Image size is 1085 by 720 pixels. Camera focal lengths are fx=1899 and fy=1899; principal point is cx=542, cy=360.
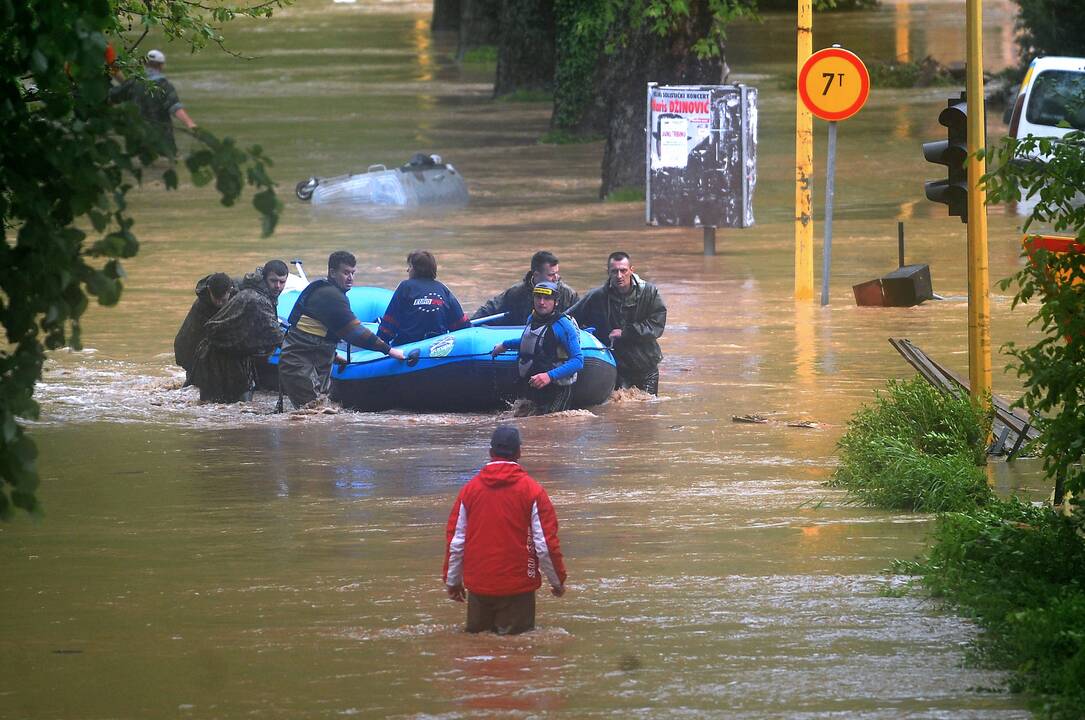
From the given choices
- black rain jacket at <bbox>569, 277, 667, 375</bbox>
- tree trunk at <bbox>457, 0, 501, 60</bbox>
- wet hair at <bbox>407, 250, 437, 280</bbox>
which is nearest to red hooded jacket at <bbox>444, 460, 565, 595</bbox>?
black rain jacket at <bbox>569, 277, 667, 375</bbox>

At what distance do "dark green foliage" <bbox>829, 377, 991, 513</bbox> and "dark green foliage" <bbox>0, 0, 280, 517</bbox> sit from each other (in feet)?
20.2

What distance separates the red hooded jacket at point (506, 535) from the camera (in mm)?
8703

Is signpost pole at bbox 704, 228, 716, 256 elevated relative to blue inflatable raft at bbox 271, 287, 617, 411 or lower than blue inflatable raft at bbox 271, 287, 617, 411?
elevated

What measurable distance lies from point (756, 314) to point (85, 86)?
1407 cm

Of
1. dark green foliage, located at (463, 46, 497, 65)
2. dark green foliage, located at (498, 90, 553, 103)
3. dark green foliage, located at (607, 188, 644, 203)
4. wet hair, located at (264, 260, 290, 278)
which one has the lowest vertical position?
wet hair, located at (264, 260, 290, 278)

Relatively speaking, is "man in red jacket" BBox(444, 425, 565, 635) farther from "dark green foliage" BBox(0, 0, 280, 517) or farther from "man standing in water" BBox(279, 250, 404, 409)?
"man standing in water" BBox(279, 250, 404, 409)

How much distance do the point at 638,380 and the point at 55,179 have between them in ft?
33.4

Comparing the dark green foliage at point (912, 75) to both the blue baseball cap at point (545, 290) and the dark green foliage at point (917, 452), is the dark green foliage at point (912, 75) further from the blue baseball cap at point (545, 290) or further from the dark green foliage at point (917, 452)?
the dark green foliage at point (917, 452)

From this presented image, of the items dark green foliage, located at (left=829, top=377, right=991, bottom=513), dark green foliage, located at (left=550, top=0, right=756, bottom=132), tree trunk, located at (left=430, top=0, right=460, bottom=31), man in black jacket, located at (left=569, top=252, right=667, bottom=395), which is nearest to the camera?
dark green foliage, located at (left=829, top=377, right=991, bottom=513)

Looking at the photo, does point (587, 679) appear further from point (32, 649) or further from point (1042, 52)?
point (1042, 52)

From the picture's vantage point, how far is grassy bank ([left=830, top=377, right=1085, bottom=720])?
305 inches

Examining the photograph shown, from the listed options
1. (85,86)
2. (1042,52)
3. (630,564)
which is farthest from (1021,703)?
(1042,52)

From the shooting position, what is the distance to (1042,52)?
30906 millimetres

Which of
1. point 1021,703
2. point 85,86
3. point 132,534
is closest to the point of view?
point 85,86
